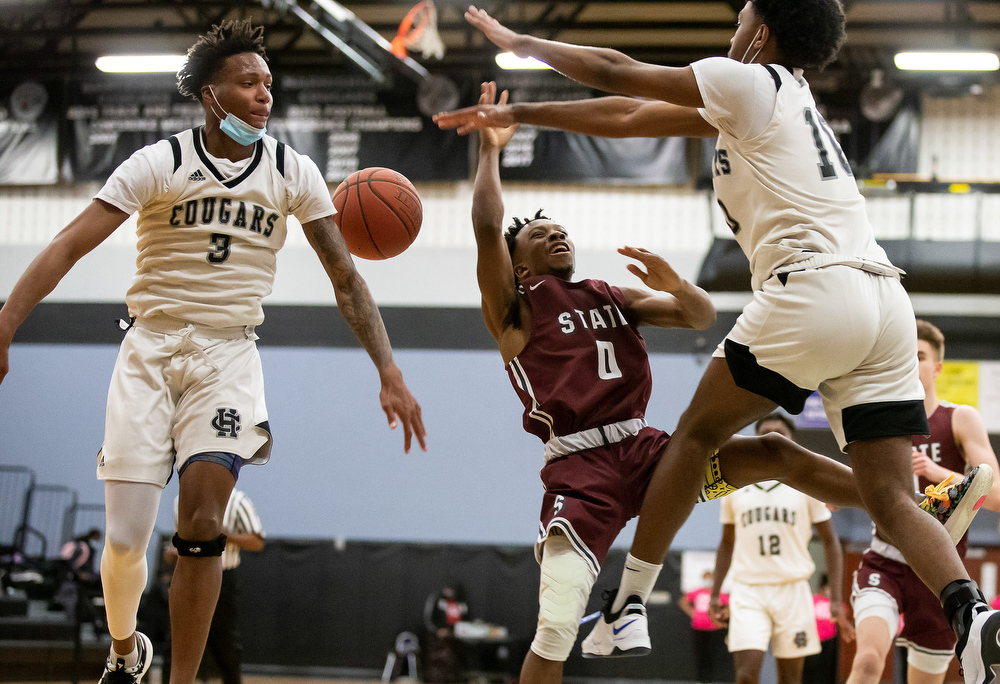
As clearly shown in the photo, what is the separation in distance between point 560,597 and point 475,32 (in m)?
11.7

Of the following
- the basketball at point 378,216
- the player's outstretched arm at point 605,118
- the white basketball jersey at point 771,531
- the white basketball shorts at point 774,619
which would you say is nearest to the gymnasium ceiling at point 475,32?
the white basketball jersey at point 771,531

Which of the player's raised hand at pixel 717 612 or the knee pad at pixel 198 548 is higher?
the knee pad at pixel 198 548

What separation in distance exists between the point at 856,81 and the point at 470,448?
24.2 feet

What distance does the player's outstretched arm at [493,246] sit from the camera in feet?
11.5

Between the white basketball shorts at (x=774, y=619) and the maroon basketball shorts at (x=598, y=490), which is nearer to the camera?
the maroon basketball shorts at (x=598, y=490)

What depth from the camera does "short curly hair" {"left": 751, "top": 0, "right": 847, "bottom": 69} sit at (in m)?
2.95

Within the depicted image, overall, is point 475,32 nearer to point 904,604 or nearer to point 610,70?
point 904,604

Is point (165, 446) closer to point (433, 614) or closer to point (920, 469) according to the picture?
point (920, 469)

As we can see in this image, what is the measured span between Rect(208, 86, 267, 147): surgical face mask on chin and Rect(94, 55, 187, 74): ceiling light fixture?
36.2ft

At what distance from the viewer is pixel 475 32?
44.3ft

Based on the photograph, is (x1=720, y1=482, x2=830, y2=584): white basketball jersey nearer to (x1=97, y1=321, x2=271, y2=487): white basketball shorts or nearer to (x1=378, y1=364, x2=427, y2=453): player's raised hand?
(x1=378, y1=364, x2=427, y2=453): player's raised hand

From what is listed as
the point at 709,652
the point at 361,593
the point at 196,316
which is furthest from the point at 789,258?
the point at 361,593

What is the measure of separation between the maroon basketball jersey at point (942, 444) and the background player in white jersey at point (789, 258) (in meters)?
2.32

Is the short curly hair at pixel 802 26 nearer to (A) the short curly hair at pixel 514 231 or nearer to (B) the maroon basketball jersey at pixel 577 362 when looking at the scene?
(B) the maroon basketball jersey at pixel 577 362
